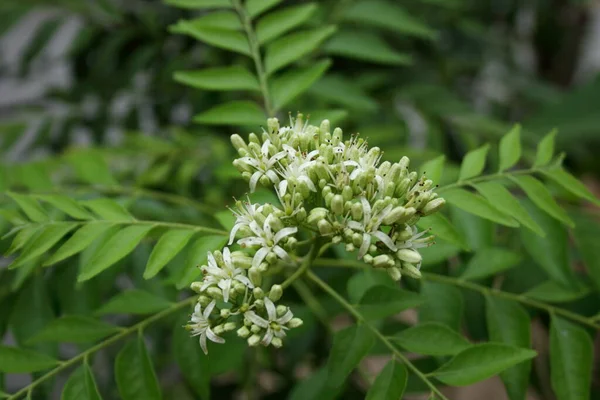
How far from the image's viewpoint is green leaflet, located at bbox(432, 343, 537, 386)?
733mm

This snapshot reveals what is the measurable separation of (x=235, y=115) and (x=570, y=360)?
0.64 m

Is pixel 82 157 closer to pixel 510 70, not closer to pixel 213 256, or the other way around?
pixel 213 256

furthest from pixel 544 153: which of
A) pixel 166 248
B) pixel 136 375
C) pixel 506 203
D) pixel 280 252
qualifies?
pixel 136 375

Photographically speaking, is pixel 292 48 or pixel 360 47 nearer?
pixel 292 48

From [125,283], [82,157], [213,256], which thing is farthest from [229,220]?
[125,283]

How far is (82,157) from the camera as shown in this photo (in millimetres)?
1166

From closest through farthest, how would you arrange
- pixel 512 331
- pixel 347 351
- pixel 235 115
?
pixel 347 351 < pixel 512 331 < pixel 235 115

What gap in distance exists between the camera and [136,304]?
87 centimetres

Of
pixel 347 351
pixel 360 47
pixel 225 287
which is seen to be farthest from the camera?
pixel 360 47

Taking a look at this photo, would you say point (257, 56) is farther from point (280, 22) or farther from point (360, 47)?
point (360, 47)

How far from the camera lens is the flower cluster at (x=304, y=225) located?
27.4 inches

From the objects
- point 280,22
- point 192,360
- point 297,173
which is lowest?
point 192,360

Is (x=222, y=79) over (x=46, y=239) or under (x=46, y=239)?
over

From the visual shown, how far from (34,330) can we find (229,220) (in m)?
0.39
